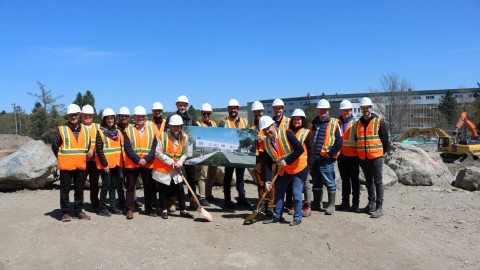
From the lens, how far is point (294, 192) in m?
6.54

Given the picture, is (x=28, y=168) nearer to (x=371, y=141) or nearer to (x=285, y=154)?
(x=285, y=154)

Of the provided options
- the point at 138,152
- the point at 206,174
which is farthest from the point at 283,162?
the point at 138,152

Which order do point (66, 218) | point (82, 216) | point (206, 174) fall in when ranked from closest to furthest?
point (66, 218) → point (82, 216) → point (206, 174)

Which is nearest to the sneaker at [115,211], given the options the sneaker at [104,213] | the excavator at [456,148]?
the sneaker at [104,213]

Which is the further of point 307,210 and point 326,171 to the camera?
point 326,171

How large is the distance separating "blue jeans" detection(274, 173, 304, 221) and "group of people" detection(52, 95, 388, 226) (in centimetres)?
2

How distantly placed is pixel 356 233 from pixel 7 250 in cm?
514

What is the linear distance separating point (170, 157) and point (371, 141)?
3.57 m

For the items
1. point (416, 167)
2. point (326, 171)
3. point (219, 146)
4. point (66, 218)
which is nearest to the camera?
point (66, 218)

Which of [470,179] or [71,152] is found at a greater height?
[71,152]

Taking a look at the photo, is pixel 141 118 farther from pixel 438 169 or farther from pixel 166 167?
pixel 438 169

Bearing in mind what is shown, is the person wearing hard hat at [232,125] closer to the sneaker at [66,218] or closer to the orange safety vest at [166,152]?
the orange safety vest at [166,152]

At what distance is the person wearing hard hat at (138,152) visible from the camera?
6.77m

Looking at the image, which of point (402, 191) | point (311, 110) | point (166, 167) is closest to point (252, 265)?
point (166, 167)
